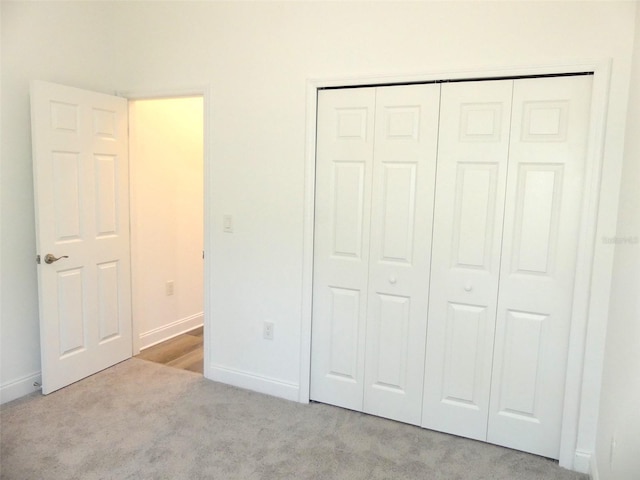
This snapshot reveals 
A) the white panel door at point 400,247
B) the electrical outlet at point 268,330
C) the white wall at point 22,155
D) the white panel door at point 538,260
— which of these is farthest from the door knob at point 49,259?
the white panel door at point 538,260

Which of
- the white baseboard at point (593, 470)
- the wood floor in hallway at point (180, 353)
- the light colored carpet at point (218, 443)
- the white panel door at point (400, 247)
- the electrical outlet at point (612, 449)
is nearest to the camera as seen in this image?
the electrical outlet at point (612, 449)

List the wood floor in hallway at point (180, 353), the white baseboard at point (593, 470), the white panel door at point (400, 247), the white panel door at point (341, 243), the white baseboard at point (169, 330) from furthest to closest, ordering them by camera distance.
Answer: the white baseboard at point (169, 330), the wood floor in hallway at point (180, 353), the white panel door at point (341, 243), the white panel door at point (400, 247), the white baseboard at point (593, 470)

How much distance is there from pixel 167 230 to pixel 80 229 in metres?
0.94

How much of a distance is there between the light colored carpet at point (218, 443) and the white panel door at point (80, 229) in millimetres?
334

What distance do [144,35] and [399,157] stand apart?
2.08 meters

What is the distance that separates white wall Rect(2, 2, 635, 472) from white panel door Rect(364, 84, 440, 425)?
25cm

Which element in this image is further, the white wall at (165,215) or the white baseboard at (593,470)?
the white wall at (165,215)

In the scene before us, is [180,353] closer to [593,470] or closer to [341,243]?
[341,243]

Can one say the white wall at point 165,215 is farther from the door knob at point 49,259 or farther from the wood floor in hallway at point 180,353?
the door knob at point 49,259

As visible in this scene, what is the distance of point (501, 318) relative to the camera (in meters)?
2.35

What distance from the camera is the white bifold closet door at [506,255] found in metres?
2.17

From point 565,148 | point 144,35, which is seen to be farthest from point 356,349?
point 144,35

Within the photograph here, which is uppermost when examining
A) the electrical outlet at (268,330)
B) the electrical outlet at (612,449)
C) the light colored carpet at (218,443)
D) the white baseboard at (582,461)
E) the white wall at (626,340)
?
the white wall at (626,340)

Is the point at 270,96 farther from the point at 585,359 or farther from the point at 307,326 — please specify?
the point at 585,359
